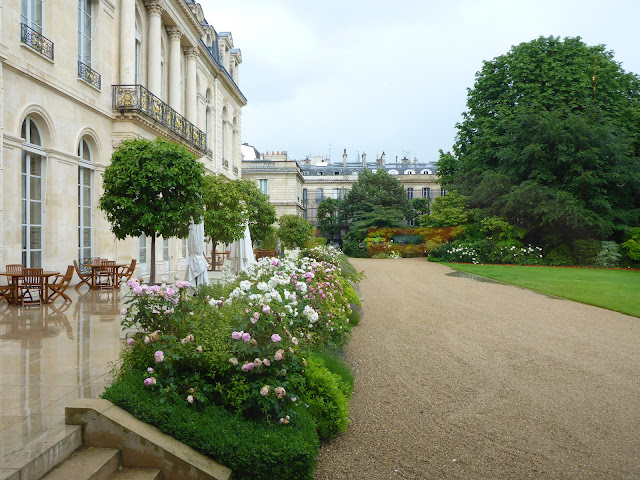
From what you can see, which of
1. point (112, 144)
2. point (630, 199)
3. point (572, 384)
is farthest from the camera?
point (630, 199)

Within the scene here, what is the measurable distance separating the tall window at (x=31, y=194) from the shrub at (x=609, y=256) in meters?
26.9

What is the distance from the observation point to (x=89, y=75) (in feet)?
44.7

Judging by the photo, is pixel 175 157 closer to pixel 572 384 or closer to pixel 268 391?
pixel 268 391

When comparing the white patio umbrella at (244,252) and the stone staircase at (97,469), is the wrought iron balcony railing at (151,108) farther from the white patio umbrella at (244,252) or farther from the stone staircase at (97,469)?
the stone staircase at (97,469)

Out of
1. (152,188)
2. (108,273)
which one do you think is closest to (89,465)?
(152,188)

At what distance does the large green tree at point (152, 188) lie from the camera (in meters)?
10.0

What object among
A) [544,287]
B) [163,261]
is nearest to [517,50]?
[544,287]

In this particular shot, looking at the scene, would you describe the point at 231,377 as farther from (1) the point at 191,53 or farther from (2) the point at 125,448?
(1) the point at 191,53

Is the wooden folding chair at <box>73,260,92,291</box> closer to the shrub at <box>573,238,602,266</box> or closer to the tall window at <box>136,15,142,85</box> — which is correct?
the tall window at <box>136,15,142,85</box>

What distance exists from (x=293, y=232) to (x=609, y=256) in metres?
17.3

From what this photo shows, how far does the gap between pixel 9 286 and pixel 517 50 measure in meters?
30.2

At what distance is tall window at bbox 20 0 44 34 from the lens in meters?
10.9

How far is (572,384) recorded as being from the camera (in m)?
6.60

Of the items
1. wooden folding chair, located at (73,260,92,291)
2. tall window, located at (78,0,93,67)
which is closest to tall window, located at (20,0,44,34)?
tall window, located at (78,0,93,67)
